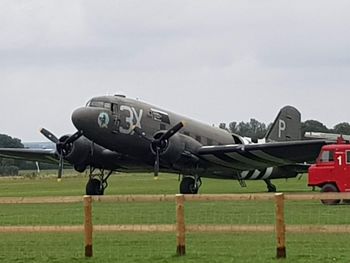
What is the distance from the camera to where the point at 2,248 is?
17766 millimetres

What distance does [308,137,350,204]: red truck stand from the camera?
31438 millimetres

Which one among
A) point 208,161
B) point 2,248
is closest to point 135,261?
point 2,248

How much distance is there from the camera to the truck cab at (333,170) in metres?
31.4

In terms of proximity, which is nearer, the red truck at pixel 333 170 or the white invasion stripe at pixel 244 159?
the red truck at pixel 333 170

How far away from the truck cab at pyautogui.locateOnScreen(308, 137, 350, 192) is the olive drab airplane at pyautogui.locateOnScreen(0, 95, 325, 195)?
6.27 meters

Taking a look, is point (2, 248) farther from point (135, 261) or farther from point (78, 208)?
point (78, 208)

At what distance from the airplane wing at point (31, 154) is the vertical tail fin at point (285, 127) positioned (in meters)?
12.1

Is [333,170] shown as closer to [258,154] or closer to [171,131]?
[171,131]

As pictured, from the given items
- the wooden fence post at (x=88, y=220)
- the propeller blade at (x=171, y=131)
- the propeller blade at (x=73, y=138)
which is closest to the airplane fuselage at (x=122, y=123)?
the propeller blade at (x=171, y=131)

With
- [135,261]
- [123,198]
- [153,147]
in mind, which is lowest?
[135,261]

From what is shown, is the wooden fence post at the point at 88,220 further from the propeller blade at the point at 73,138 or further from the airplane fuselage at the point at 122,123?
the propeller blade at the point at 73,138

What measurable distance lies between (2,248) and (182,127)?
23.5m

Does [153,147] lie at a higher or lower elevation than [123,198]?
higher

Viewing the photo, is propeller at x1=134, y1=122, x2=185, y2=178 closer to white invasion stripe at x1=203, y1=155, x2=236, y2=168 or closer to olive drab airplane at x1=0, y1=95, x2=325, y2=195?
olive drab airplane at x1=0, y1=95, x2=325, y2=195
